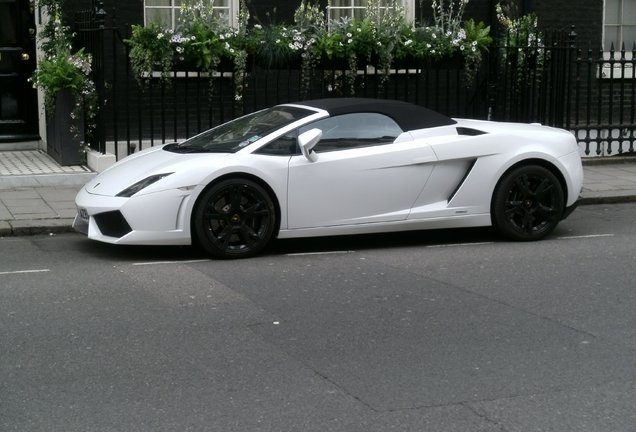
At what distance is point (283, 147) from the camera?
31.0ft

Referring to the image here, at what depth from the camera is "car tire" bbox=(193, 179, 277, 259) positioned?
29.7 feet

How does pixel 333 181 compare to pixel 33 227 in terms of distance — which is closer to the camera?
pixel 333 181

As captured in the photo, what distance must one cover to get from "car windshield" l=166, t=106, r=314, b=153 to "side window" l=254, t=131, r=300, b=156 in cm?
15

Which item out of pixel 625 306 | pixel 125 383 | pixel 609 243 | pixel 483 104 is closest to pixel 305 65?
pixel 483 104

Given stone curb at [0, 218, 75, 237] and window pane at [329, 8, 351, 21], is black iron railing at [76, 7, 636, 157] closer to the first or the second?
window pane at [329, 8, 351, 21]

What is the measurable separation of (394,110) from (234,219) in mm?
1917

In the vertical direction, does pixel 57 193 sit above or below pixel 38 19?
below

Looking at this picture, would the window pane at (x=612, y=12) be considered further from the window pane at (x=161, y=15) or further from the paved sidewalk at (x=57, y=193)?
the window pane at (x=161, y=15)

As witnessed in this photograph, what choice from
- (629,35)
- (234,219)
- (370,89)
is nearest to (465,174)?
(234,219)

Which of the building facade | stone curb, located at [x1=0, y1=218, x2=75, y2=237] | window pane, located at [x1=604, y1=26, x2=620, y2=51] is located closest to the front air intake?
stone curb, located at [x1=0, y1=218, x2=75, y2=237]

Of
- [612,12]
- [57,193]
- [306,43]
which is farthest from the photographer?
[612,12]

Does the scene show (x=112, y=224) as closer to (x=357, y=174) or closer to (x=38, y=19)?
(x=357, y=174)

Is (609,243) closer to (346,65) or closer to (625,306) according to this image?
(625,306)

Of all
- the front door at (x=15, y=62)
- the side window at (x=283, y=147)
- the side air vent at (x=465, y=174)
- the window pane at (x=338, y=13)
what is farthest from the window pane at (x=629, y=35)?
the side window at (x=283, y=147)
